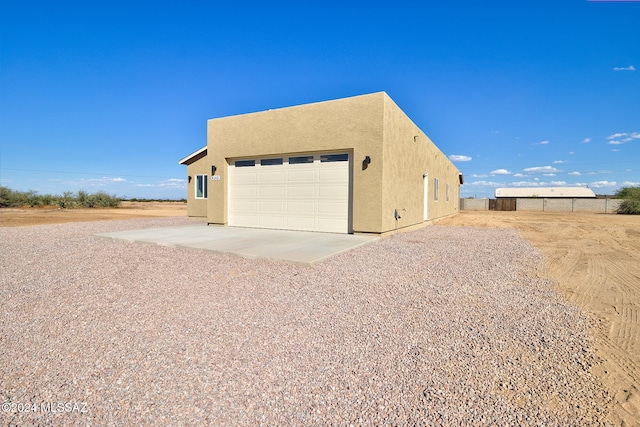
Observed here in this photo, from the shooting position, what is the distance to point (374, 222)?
9.61m

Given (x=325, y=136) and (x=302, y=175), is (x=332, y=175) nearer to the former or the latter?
(x=302, y=175)

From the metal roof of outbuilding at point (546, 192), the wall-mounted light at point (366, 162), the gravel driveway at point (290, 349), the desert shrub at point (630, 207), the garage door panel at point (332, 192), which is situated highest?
the metal roof of outbuilding at point (546, 192)

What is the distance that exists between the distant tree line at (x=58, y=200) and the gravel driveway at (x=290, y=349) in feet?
105

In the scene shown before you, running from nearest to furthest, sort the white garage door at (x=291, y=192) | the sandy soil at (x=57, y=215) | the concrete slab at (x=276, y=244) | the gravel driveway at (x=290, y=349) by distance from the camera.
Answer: the gravel driveway at (x=290, y=349), the concrete slab at (x=276, y=244), the white garage door at (x=291, y=192), the sandy soil at (x=57, y=215)

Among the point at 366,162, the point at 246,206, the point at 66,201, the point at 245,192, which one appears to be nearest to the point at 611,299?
the point at 366,162

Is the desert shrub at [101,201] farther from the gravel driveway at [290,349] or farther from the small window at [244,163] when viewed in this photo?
the gravel driveway at [290,349]

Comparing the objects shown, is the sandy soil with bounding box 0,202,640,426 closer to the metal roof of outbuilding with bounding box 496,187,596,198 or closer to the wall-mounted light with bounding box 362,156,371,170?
the wall-mounted light with bounding box 362,156,371,170

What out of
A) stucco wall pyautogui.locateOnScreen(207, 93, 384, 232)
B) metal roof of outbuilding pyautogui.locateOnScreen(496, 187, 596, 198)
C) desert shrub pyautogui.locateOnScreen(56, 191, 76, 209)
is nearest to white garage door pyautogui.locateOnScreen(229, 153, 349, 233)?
stucco wall pyautogui.locateOnScreen(207, 93, 384, 232)

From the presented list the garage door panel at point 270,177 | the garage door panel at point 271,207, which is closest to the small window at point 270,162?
the garage door panel at point 270,177

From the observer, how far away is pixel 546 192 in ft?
188

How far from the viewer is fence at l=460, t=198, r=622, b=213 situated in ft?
113

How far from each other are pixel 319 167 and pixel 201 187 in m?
9.28

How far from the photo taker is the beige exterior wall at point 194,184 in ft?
55.1

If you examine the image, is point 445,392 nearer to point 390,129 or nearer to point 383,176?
point 383,176
